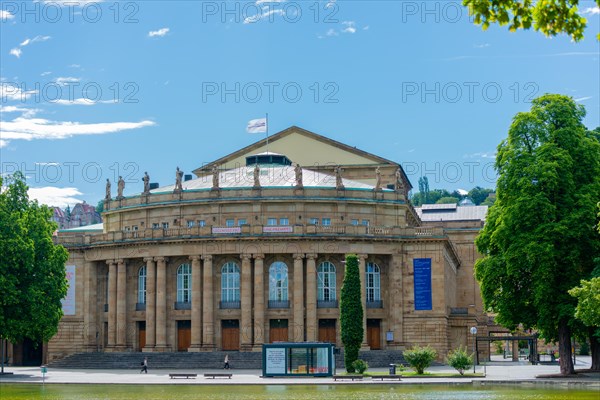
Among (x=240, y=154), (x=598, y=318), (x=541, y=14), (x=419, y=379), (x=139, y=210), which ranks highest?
(x=240, y=154)

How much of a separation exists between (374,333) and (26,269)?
33751 millimetres

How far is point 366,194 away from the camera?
3718 inches

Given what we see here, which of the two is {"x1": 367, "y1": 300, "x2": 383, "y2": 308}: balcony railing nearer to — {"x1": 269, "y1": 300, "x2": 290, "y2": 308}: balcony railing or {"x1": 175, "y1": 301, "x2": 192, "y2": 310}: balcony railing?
{"x1": 269, "y1": 300, "x2": 290, "y2": 308}: balcony railing

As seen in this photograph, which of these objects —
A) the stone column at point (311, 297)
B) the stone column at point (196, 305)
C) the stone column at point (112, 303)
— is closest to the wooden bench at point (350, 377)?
the stone column at point (311, 297)

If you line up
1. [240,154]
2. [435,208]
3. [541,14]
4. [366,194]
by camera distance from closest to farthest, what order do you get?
[541,14] → [366,194] → [240,154] → [435,208]

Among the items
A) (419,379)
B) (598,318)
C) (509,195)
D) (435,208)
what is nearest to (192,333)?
(419,379)

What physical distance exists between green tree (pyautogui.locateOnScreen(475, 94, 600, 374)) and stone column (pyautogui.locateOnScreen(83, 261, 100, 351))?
44840mm

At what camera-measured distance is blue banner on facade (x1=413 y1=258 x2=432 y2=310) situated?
88.9 m

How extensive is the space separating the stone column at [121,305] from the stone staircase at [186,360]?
8.20ft

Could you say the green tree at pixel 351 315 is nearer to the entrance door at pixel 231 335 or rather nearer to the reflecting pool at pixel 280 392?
the reflecting pool at pixel 280 392

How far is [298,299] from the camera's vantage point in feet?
287

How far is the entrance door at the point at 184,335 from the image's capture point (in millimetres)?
90438

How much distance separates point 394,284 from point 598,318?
37839mm

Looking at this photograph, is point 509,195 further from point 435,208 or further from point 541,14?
point 435,208
